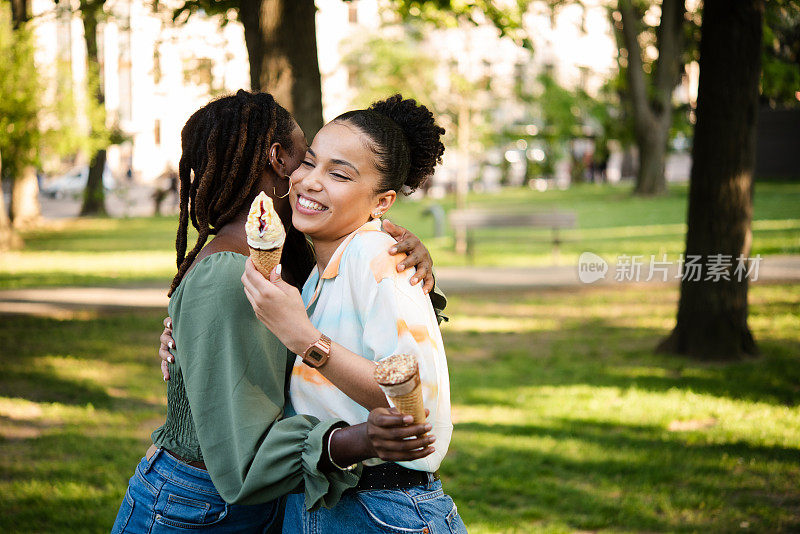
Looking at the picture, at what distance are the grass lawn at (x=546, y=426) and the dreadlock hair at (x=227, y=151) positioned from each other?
128 inches

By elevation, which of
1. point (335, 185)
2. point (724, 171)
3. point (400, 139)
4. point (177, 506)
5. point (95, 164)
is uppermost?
point (400, 139)

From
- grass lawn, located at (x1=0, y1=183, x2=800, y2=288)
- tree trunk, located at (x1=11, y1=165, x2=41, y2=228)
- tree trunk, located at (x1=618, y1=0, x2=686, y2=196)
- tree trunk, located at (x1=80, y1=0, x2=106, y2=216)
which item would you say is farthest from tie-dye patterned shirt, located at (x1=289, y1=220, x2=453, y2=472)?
tree trunk, located at (x1=618, y1=0, x2=686, y2=196)

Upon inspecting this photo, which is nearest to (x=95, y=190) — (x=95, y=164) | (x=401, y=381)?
(x=95, y=164)

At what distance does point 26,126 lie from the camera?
72.2ft

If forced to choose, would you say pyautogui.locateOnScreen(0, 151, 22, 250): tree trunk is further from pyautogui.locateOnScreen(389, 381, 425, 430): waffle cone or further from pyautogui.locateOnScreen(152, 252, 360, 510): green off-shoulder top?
pyautogui.locateOnScreen(389, 381, 425, 430): waffle cone

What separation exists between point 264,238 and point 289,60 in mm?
5407

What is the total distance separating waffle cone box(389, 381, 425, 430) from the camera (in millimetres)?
1807

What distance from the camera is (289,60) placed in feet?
23.2

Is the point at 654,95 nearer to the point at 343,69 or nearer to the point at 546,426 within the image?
the point at 343,69

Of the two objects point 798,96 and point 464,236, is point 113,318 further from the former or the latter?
point 798,96

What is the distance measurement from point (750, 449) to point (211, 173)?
16.8 feet

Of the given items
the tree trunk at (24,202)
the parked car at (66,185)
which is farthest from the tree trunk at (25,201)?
the parked car at (66,185)

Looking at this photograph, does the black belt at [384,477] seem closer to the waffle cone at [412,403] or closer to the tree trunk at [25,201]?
the waffle cone at [412,403]

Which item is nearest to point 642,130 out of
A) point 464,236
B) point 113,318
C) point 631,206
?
point 631,206
